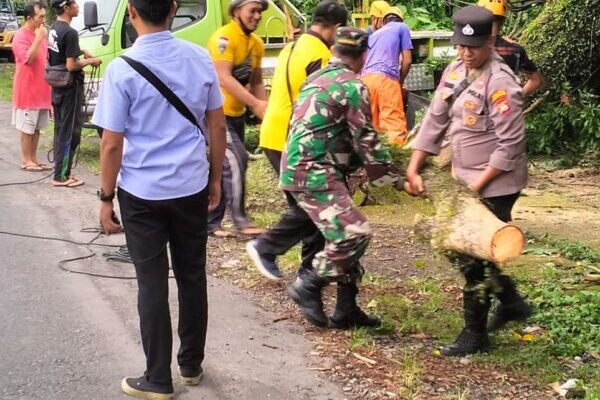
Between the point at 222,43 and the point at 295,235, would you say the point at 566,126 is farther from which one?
the point at 295,235

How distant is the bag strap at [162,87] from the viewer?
3.63 m

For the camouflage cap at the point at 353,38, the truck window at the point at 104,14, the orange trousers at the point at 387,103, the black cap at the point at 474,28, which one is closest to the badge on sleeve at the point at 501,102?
the black cap at the point at 474,28

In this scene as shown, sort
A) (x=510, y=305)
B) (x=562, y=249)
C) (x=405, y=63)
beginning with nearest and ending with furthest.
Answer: (x=510, y=305) < (x=562, y=249) < (x=405, y=63)

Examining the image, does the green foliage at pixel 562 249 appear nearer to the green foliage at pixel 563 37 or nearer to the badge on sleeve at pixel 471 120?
the badge on sleeve at pixel 471 120

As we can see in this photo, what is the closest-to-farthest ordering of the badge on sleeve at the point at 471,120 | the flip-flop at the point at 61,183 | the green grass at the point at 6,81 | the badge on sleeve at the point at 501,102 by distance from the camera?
1. the badge on sleeve at the point at 501,102
2. the badge on sleeve at the point at 471,120
3. the flip-flop at the point at 61,183
4. the green grass at the point at 6,81

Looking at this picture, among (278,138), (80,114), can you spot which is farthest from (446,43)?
(278,138)

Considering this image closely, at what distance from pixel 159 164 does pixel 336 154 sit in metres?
1.19

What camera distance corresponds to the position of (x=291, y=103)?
5766 millimetres

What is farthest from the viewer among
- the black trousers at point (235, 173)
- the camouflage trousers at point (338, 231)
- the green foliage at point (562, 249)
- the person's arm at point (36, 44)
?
the person's arm at point (36, 44)

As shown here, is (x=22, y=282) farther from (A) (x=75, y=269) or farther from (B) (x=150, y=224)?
(B) (x=150, y=224)

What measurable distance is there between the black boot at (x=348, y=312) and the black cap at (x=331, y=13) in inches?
67.0

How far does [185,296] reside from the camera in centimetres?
404

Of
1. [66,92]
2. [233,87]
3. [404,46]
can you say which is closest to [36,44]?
[66,92]

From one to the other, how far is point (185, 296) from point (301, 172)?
3.34 ft
